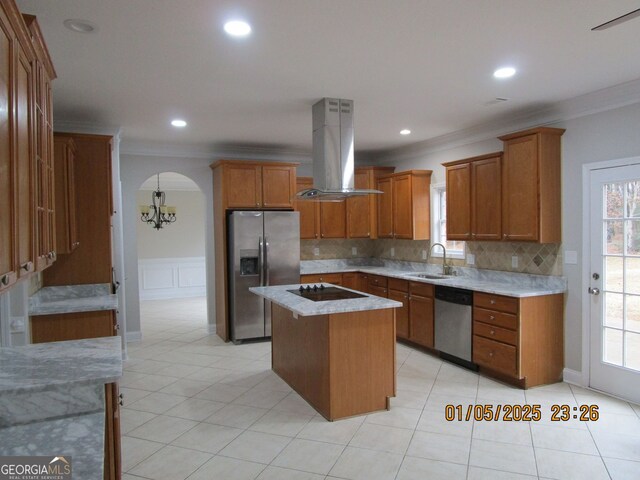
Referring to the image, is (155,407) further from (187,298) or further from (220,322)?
(187,298)

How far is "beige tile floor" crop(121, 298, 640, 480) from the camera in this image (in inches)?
104

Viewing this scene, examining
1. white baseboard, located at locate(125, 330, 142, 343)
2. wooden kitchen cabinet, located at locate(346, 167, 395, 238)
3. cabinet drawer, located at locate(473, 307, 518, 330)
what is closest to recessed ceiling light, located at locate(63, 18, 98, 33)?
cabinet drawer, located at locate(473, 307, 518, 330)

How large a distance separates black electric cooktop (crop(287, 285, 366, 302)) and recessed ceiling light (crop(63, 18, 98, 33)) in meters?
2.33

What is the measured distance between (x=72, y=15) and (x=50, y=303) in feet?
7.83

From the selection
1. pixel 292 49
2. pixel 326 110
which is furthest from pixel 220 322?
pixel 292 49

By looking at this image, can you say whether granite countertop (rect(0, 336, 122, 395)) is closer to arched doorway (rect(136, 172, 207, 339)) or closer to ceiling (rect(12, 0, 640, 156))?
ceiling (rect(12, 0, 640, 156))

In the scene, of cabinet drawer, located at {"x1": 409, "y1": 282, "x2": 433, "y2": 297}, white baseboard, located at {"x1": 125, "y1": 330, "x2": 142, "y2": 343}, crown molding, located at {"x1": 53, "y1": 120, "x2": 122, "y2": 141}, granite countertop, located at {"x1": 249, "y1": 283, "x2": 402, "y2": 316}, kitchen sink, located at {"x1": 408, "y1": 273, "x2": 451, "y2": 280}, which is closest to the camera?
granite countertop, located at {"x1": 249, "y1": 283, "x2": 402, "y2": 316}

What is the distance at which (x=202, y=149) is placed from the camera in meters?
6.00

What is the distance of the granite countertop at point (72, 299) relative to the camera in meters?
3.49

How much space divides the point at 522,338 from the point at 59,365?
3516 mm

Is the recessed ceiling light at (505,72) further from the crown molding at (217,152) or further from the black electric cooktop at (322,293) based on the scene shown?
the crown molding at (217,152)

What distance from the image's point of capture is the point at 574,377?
401cm

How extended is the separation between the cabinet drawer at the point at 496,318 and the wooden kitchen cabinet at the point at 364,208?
95.0 inches

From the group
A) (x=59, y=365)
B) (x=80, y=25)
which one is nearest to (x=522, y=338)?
(x=59, y=365)
